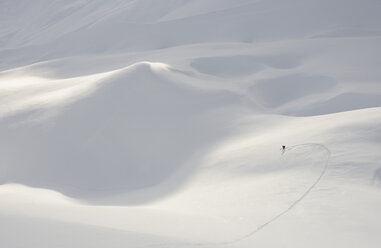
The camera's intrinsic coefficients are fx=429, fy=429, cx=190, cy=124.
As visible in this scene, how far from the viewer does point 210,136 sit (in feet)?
44.2

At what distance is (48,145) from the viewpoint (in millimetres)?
13305

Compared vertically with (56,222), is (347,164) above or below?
above

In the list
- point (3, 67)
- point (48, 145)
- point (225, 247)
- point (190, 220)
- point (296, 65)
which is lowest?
point (225, 247)

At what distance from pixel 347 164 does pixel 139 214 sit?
4.69m

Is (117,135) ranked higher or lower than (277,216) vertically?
higher

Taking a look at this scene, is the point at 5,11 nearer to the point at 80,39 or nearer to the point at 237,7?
the point at 80,39

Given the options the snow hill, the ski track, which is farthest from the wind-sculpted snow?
the ski track

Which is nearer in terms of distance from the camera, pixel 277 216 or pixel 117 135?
pixel 277 216

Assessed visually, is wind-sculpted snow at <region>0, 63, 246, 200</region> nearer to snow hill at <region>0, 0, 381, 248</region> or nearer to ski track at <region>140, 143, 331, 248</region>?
snow hill at <region>0, 0, 381, 248</region>

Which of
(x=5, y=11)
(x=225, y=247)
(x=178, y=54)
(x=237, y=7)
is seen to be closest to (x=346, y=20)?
(x=237, y=7)

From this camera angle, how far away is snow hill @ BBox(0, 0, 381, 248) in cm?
Result: 673

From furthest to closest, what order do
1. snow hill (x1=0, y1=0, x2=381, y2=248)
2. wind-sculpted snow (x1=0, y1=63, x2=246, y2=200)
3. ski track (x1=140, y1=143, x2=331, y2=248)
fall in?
wind-sculpted snow (x1=0, y1=63, x2=246, y2=200) < snow hill (x1=0, y1=0, x2=381, y2=248) < ski track (x1=140, y1=143, x2=331, y2=248)

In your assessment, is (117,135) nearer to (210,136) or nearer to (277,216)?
(210,136)

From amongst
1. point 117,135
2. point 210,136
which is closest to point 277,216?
point 210,136
